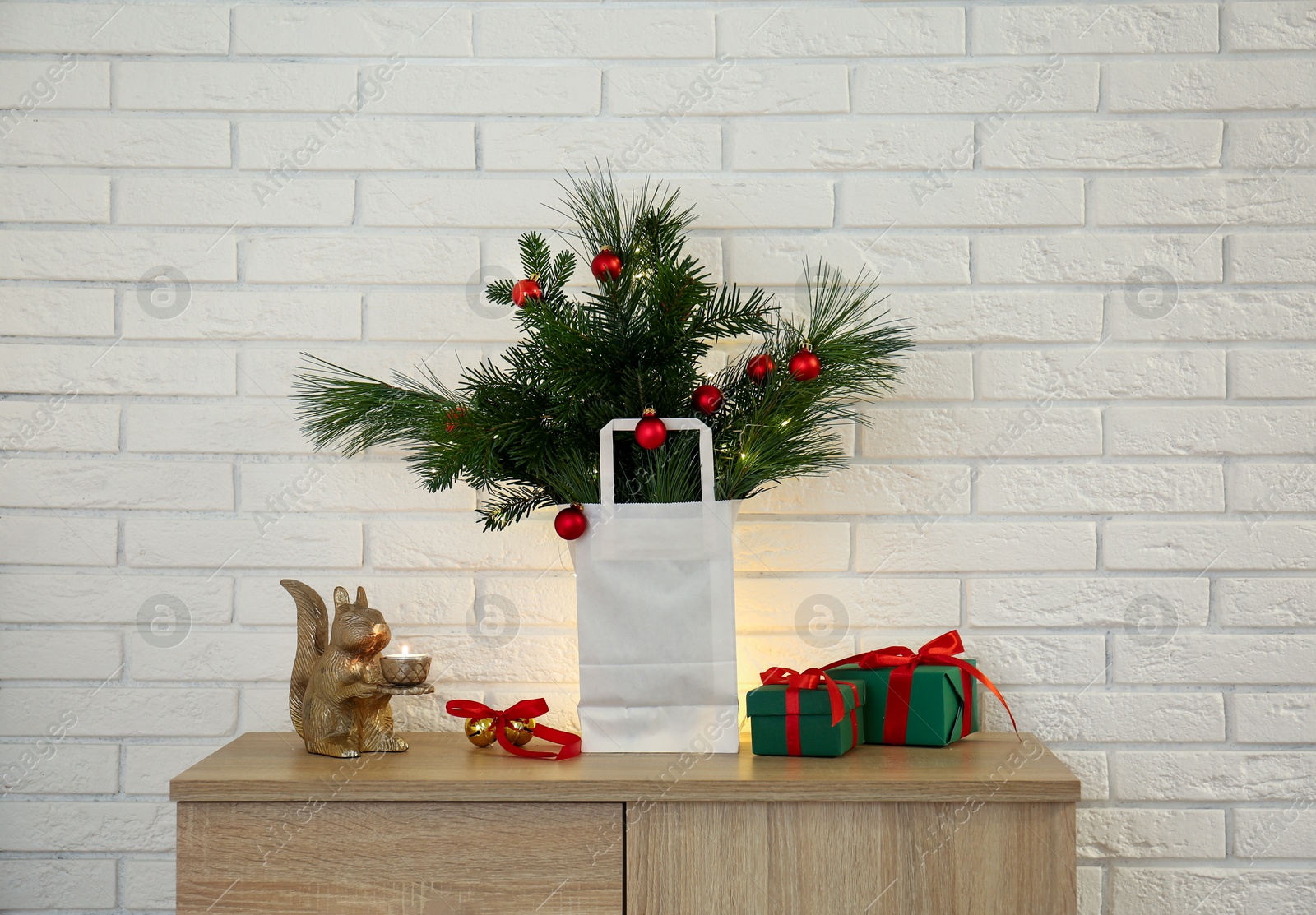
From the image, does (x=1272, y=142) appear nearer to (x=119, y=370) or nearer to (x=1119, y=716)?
(x=1119, y=716)

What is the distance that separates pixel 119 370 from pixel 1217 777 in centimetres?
163

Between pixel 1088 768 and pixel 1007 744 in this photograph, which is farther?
pixel 1088 768

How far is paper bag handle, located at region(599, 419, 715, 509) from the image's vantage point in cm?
108

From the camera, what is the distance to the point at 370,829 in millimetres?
1024

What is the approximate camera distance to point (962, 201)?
1.36 meters

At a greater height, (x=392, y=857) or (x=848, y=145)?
(x=848, y=145)

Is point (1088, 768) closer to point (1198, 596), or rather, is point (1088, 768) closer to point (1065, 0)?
point (1198, 596)

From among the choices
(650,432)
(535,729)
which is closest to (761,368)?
(650,432)

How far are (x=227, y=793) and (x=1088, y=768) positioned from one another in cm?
109

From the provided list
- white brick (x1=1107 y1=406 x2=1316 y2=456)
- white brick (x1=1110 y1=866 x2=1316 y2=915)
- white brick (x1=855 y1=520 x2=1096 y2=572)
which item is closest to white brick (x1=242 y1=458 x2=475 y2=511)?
white brick (x1=855 y1=520 x2=1096 y2=572)

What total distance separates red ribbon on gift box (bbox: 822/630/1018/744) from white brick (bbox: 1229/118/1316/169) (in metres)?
0.79

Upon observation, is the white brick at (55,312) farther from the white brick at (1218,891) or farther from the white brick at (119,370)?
the white brick at (1218,891)

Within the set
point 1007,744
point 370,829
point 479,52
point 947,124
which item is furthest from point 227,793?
point 947,124

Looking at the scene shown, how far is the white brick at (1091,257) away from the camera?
1.35 metres
